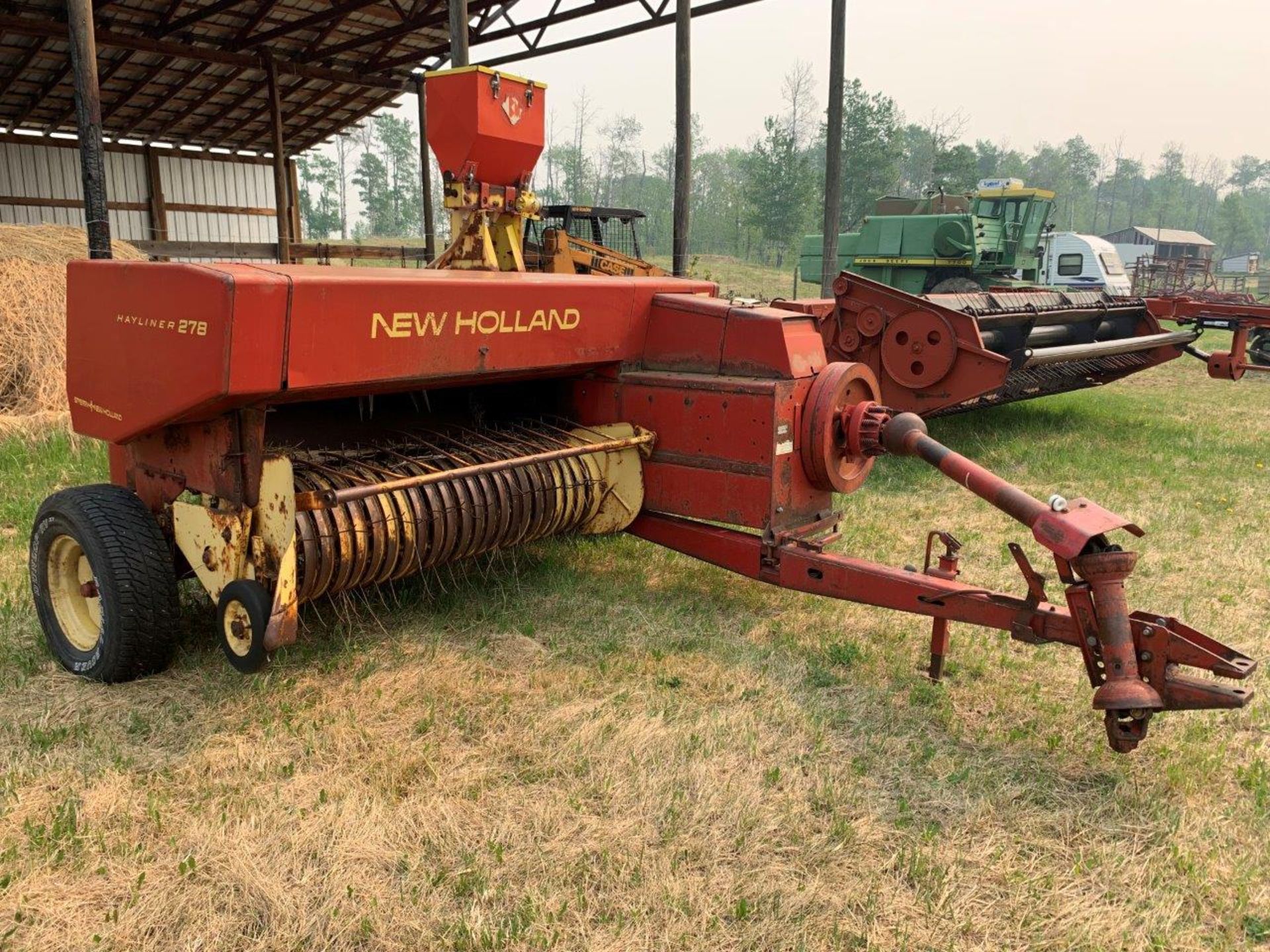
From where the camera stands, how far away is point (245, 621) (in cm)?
293

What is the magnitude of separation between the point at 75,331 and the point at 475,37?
34.7 ft

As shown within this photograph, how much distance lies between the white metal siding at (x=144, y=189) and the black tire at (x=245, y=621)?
14.4 m

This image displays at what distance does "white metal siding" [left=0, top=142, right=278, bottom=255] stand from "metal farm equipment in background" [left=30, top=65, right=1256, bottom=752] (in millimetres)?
13689

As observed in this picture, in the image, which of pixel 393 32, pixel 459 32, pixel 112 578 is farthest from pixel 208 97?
pixel 112 578

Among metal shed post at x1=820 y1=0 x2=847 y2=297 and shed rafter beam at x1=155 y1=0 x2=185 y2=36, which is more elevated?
shed rafter beam at x1=155 y1=0 x2=185 y2=36

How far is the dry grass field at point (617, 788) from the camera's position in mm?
2125

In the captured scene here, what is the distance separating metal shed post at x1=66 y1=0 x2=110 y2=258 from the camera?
247 inches

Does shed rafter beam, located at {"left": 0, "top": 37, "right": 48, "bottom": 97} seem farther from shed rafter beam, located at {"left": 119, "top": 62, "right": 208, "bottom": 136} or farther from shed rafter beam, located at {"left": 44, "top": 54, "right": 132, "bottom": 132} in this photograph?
shed rafter beam, located at {"left": 119, "top": 62, "right": 208, "bottom": 136}

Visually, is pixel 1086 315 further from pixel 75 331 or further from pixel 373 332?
pixel 75 331

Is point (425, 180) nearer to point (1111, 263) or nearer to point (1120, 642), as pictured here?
point (1120, 642)

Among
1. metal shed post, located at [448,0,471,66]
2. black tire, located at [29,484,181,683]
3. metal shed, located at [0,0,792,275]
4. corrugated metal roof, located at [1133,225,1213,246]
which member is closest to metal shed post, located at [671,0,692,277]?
metal shed, located at [0,0,792,275]

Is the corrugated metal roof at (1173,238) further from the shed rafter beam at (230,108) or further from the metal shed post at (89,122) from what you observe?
the metal shed post at (89,122)

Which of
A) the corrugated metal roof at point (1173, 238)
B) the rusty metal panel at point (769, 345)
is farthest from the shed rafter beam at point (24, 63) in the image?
the corrugated metal roof at point (1173, 238)

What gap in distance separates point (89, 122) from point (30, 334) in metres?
1.95
